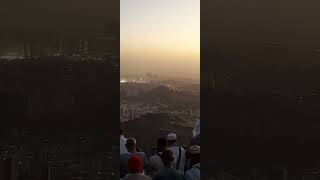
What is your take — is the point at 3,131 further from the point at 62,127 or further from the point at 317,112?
the point at 317,112

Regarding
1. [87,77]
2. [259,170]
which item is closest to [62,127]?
[87,77]

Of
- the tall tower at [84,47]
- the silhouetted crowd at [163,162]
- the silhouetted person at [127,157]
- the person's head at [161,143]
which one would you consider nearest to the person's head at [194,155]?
the silhouetted crowd at [163,162]

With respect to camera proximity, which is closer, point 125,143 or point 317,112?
point 317,112

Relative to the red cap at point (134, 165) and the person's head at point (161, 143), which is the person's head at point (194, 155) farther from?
the person's head at point (161, 143)

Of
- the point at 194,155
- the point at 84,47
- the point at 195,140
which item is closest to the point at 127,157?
the point at 194,155

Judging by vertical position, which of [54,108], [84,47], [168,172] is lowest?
[168,172]

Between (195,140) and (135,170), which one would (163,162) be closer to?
(135,170)

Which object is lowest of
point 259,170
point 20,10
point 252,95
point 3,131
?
point 259,170

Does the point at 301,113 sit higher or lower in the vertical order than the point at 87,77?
lower

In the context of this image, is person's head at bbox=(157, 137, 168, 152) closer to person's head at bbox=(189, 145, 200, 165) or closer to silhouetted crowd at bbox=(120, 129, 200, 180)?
silhouetted crowd at bbox=(120, 129, 200, 180)
